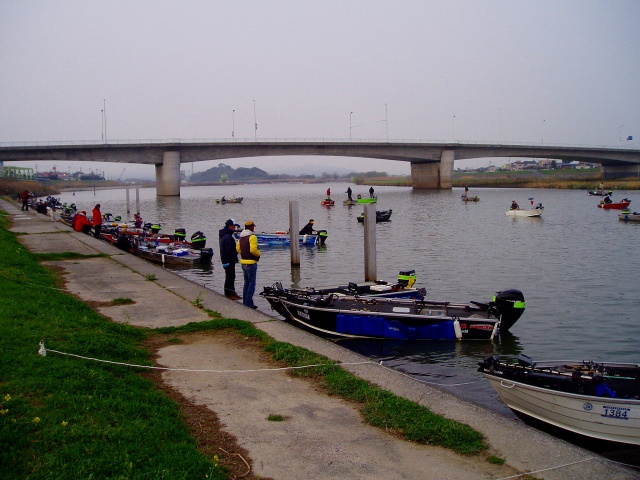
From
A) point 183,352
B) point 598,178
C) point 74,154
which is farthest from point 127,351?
point 598,178

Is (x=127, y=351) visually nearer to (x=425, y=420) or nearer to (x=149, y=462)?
(x=149, y=462)

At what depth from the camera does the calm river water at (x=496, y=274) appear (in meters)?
13.6

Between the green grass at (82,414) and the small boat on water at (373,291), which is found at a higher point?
the green grass at (82,414)

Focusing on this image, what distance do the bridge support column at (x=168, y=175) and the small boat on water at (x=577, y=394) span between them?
86554 millimetres

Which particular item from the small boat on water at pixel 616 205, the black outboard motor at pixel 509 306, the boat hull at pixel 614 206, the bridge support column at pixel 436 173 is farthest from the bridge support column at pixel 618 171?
the black outboard motor at pixel 509 306

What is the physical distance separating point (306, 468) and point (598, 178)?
5113 inches

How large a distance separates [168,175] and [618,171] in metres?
90.8

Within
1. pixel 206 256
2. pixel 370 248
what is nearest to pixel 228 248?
pixel 370 248

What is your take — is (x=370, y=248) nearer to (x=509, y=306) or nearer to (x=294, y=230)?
(x=294, y=230)

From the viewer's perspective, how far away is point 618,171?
4803 inches

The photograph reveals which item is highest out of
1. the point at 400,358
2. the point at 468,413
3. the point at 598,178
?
the point at 598,178

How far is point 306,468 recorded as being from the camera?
5871 mm

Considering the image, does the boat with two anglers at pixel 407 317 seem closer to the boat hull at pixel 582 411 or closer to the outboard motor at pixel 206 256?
the boat hull at pixel 582 411

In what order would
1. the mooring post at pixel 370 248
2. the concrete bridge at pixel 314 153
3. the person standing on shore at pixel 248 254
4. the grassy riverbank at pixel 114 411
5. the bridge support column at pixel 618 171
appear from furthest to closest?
the bridge support column at pixel 618 171 < the concrete bridge at pixel 314 153 < the mooring post at pixel 370 248 < the person standing on shore at pixel 248 254 < the grassy riverbank at pixel 114 411
